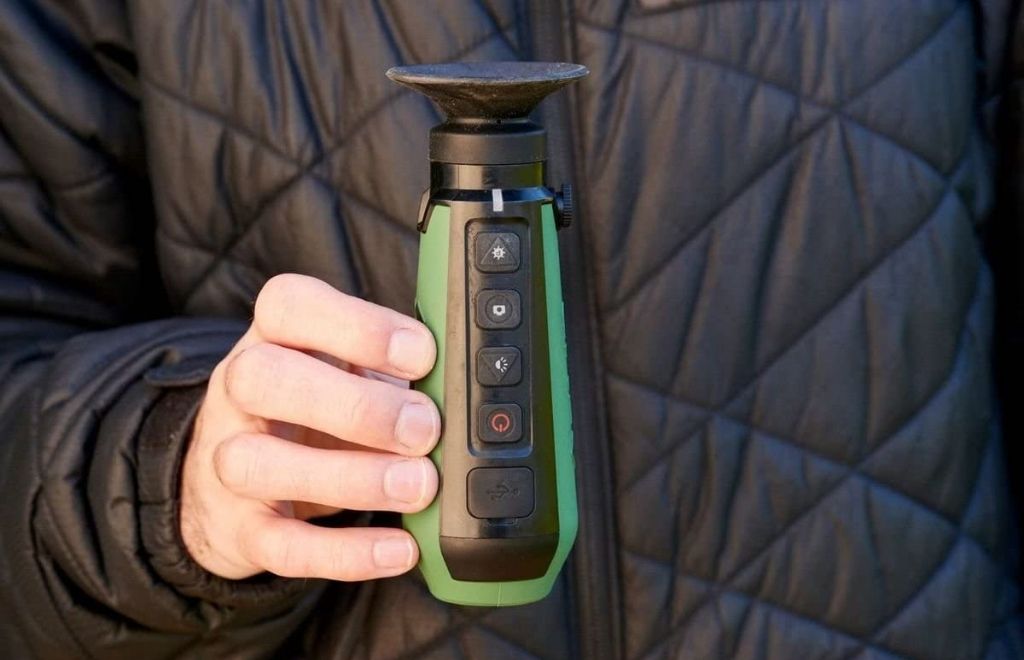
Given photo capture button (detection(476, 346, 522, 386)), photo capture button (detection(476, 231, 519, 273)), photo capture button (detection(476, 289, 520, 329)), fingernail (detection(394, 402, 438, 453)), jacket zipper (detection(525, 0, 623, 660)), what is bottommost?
jacket zipper (detection(525, 0, 623, 660))

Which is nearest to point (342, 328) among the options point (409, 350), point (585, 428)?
point (409, 350)

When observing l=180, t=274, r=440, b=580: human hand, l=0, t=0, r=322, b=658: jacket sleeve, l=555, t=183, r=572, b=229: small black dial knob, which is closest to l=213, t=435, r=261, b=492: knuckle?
l=180, t=274, r=440, b=580: human hand

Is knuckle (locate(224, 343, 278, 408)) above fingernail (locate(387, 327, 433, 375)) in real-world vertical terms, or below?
below

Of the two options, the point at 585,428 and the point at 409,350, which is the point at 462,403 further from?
the point at 585,428

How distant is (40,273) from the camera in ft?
3.11

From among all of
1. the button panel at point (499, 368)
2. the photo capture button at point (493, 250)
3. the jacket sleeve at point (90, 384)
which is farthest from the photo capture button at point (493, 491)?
the jacket sleeve at point (90, 384)

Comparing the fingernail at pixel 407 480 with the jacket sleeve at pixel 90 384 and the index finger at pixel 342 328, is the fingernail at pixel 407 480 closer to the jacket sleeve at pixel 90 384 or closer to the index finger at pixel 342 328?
the index finger at pixel 342 328

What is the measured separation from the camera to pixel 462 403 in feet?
2.05

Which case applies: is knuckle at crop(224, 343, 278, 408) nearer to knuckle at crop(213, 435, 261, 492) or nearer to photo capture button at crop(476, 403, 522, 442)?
knuckle at crop(213, 435, 261, 492)

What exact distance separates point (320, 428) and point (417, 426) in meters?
0.07

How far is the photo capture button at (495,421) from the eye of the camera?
625 mm

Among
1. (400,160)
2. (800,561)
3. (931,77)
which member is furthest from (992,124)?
(400,160)

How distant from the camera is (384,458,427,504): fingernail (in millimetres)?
635

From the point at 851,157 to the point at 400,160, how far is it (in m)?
0.35
